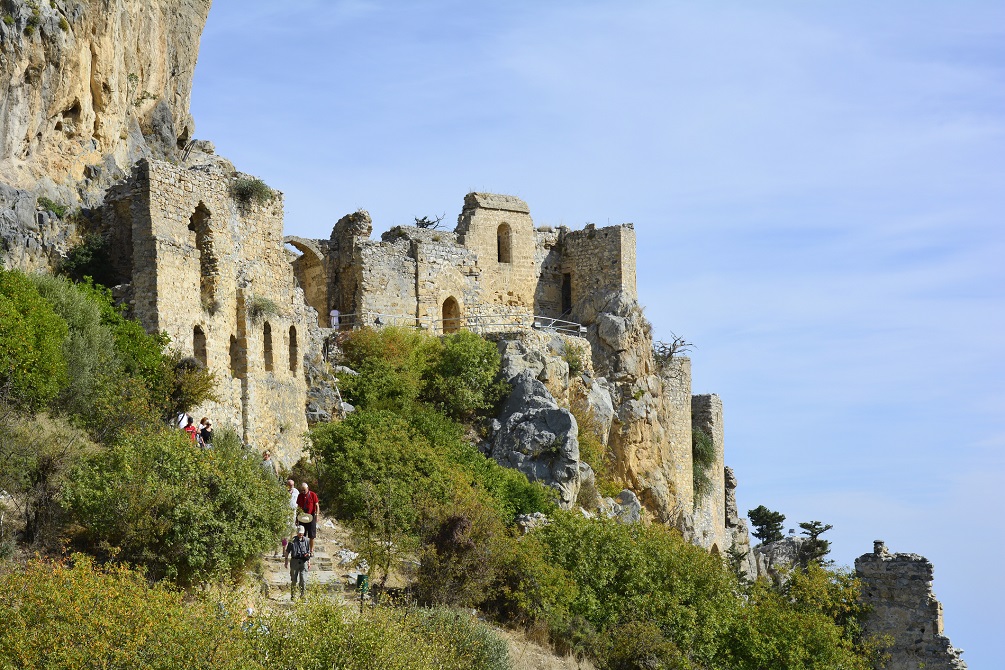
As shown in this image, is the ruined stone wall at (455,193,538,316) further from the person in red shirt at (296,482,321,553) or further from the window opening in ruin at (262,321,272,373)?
the person in red shirt at (296,482,321,553)

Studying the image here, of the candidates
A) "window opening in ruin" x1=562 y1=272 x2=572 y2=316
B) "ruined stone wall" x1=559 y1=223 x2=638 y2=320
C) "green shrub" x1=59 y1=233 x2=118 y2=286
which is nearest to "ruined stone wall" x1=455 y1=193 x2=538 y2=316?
"window opening in ruin" x1=562 y1=272 x2=572 y2=316

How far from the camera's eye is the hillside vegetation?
675 inches

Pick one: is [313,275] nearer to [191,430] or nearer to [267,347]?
[267,347]

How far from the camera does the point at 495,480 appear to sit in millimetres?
30500

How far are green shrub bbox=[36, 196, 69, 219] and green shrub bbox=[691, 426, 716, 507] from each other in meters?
23.1

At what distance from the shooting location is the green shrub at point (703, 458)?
1751 inches

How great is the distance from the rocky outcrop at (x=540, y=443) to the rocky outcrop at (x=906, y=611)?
6.93m

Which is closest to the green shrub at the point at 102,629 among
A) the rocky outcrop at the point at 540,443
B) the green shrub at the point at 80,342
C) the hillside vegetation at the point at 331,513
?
Answer: the hillside vegetation at the point at 331,513

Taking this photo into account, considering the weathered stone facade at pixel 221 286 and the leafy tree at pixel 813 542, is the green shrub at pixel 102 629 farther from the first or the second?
the leafy tree at pixel 813 542

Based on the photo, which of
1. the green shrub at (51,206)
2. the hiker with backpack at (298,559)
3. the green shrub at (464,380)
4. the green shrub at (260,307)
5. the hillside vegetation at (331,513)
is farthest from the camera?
the green shrub at (464,380)

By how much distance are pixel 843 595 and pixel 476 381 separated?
9979mm

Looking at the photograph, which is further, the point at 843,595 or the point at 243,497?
the point at 843,595

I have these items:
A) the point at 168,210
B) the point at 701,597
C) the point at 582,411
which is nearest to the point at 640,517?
the point at 582,411

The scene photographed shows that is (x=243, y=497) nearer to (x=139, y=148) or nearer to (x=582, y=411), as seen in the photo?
(x=139, y=148)
